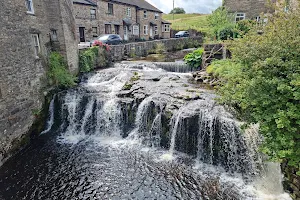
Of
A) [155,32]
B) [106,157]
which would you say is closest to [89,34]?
[155,32]

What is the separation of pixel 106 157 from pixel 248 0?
25.2 m

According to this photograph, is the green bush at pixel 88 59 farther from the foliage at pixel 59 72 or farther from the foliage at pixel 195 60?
the foliage at pixel 195 60

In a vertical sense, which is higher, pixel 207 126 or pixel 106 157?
pixel 207 126

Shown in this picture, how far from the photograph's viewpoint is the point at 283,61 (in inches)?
241

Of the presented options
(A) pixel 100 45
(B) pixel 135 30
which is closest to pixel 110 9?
(B) pixel 135 30

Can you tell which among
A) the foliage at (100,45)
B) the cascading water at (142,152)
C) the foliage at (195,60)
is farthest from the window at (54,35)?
the foliage at (195,60)

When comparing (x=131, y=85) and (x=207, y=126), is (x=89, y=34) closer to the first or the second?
(x=131, y=85)

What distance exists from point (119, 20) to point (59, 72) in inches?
815

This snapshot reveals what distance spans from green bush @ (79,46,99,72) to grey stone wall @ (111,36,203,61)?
138 inches

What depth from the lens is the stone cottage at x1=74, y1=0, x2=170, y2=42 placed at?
87.7 ft

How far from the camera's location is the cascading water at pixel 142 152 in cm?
771

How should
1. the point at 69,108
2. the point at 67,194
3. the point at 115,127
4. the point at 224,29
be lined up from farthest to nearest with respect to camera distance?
1. the point at 224,29
2. the point at 69,108
3. the point at 115,127
4. the point at 67,194

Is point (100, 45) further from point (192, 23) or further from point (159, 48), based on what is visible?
point (192, 23)

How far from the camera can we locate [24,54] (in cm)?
1099
